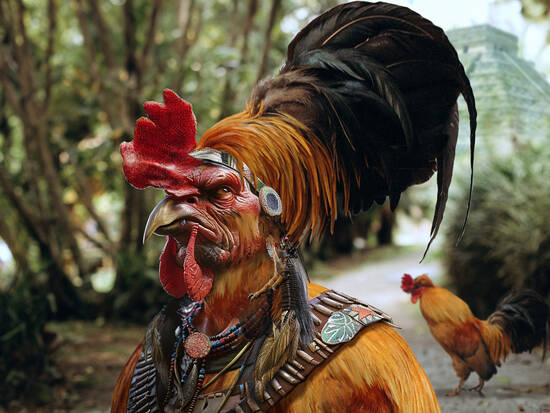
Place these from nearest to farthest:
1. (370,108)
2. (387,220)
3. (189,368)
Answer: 1. (189,368)
2. (370,108)
3. (387,220)

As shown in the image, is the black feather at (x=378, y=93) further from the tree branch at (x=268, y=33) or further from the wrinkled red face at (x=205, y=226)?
the tree branch at (x=268, y=33)

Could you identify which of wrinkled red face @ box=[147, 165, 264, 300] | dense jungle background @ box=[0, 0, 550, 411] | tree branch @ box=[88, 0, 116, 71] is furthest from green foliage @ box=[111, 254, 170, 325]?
wrinkled red face @ box=[147, 165, 264, 300]

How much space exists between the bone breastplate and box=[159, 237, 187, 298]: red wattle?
0.13 metres

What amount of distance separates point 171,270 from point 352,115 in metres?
0.73

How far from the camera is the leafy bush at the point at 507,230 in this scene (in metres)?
3.13

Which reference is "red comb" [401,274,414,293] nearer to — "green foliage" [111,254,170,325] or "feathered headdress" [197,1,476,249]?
"feathered headdress" [197,1,476,249]

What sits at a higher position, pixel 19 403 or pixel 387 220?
pixel 387 220

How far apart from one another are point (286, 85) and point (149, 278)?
5.22 metres

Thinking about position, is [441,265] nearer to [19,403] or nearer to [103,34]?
[19,403]

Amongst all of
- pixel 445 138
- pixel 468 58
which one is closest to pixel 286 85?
pixel 445 138

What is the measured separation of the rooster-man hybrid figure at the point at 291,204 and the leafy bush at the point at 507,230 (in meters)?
1.72

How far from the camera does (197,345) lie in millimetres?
1379

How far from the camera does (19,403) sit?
3889mm

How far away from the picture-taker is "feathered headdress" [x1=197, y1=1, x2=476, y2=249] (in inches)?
57.9
